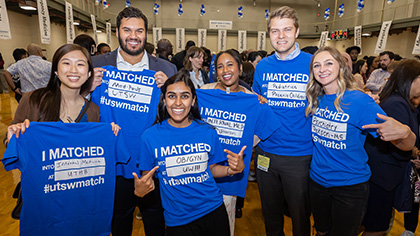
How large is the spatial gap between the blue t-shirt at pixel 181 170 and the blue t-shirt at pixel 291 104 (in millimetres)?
694

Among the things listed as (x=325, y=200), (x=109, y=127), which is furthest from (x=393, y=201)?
(x=109, y=127)

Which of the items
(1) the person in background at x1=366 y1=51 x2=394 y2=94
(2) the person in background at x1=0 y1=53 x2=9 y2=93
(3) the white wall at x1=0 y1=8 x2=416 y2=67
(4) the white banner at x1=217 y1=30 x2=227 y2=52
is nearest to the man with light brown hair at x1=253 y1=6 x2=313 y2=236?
(1) the person in background at x1=366 y1=51 x2=394 y2=94

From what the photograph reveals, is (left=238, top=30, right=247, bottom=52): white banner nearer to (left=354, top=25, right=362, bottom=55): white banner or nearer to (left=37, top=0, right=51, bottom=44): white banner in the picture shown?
(left=354, top=25, right=362, bottom=55): white banner

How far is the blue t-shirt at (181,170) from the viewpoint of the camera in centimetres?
162

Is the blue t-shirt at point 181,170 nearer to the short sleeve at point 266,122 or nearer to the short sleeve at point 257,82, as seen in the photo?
the short sleeve at point 266,122

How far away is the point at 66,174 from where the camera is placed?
1.70 m

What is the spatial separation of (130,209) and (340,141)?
1.79 meters

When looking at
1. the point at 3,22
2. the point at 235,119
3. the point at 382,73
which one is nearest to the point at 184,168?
the point at 235,119

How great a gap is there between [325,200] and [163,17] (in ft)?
66.2

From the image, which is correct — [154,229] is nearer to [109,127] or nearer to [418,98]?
[109,127]

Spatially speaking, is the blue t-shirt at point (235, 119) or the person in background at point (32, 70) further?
the person in background at point (32, 70)

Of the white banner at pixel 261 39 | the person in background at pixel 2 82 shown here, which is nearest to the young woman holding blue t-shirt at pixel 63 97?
the person in background at pixel 2 82

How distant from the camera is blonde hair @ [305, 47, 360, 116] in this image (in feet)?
5.77

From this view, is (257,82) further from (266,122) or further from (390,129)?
(390,129)
